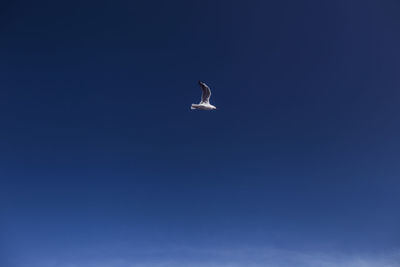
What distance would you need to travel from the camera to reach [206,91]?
2592cm
